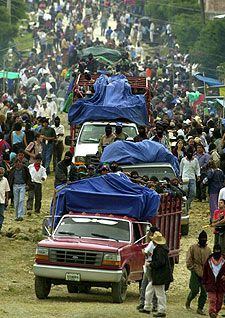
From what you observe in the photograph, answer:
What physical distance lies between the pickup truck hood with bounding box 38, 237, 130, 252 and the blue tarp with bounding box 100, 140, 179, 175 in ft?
22.3

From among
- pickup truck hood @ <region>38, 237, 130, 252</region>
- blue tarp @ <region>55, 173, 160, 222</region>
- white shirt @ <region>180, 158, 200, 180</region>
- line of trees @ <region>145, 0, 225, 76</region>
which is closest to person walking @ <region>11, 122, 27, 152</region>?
white shirt @ <region>180, 158, 200, 180</region>

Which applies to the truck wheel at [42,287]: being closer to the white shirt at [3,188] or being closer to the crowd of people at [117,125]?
the crowd of people at [117,125]

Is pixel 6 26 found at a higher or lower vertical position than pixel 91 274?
lower

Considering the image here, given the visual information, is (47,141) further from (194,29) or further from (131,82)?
(194,29)

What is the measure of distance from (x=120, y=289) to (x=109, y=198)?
2.04 meters

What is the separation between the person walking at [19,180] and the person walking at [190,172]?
327 centimetres

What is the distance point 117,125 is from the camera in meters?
34.5

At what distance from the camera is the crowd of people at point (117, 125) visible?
76.0ft

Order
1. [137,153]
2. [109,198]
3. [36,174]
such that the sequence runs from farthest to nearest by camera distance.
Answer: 1. [36,174]
2. [137,153]
3. [109,198]

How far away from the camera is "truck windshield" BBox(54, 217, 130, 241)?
23.4 m

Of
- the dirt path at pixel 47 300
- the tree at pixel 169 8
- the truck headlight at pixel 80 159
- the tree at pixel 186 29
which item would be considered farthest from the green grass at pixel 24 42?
the dirt path at pixel 47 300

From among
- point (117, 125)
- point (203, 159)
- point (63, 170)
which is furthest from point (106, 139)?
point (203, 159)

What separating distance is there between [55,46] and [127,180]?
177 ft

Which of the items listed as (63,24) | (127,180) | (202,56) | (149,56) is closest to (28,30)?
(63,24)
